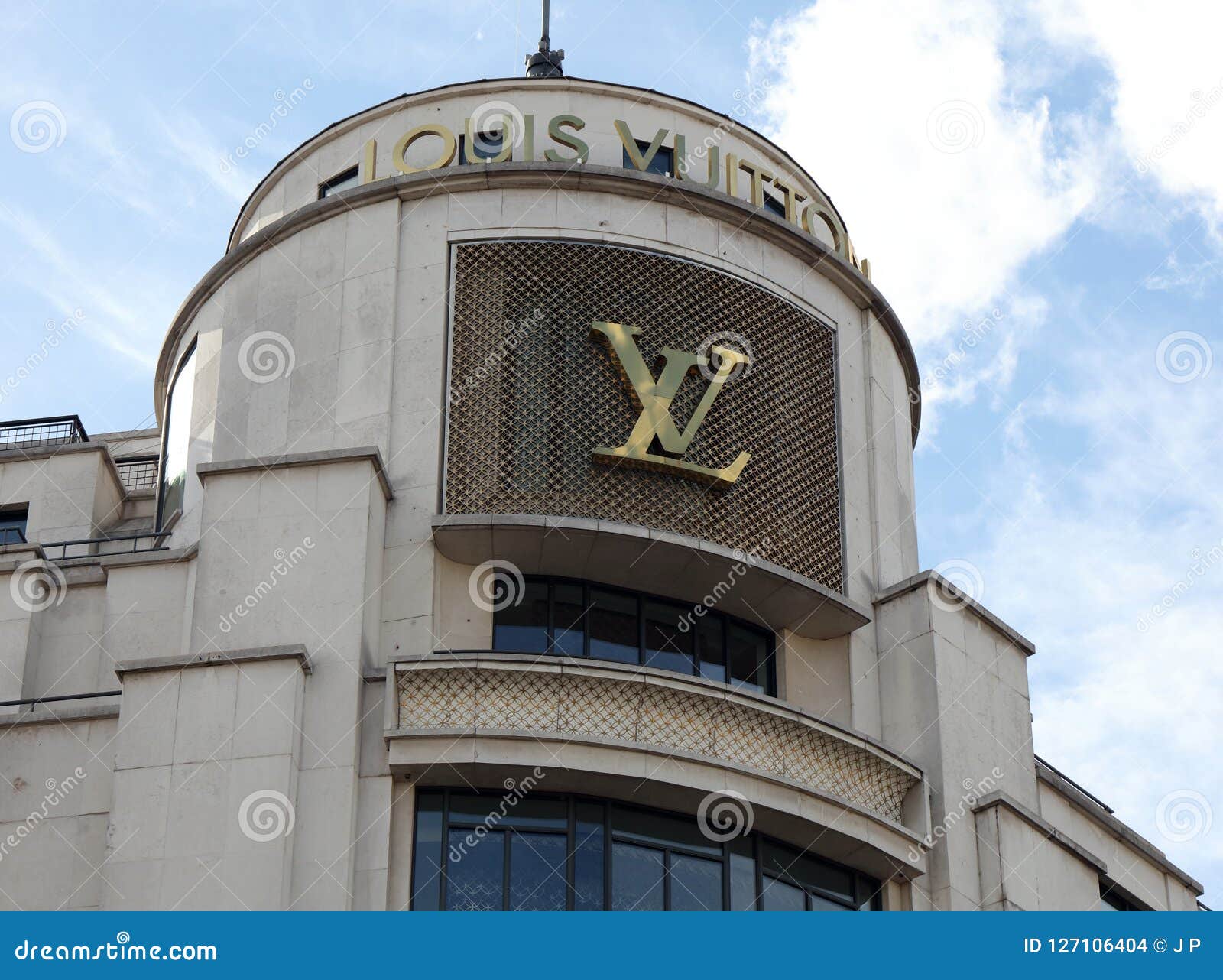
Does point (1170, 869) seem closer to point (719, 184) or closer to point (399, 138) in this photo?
point (719, 184)

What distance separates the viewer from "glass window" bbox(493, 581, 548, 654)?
32625 mm

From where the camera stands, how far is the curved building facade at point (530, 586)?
30203 millimetres

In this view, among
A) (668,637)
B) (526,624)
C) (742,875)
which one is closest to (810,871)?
(742,875)

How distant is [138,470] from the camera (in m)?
42.9

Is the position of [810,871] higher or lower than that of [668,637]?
lower

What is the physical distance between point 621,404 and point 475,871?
298 inches

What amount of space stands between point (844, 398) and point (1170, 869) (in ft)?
29.9

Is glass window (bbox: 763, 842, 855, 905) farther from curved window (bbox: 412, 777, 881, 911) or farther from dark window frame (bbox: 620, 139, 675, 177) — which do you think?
dark window frame (bbox: 620, 139, 675, 177)

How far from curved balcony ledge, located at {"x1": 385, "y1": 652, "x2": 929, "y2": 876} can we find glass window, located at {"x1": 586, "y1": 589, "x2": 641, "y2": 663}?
1.73 m

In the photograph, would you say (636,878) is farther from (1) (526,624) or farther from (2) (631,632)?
(1) (526,624)

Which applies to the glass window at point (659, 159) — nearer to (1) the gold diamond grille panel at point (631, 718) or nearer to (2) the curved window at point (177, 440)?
(2) the curved window at point (177, 440)

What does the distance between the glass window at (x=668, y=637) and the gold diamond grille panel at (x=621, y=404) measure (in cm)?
126

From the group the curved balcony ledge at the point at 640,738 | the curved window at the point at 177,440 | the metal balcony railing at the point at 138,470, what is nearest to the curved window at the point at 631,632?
the curved balcony ledge at the point at 640,738

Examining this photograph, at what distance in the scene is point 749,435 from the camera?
114 feet
